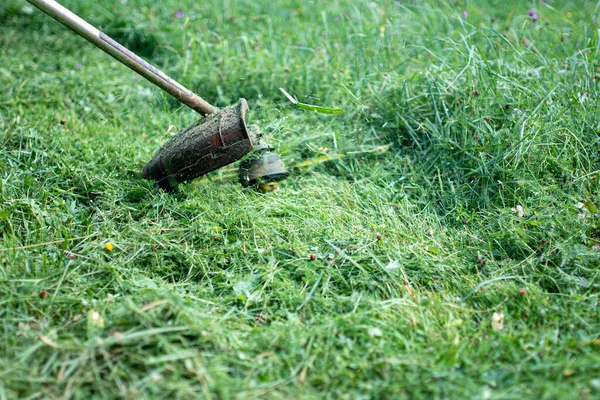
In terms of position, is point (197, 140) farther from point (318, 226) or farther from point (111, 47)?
point (318, 226)

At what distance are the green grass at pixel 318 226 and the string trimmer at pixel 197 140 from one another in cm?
13

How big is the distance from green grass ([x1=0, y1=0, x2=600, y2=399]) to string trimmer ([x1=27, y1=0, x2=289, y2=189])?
133 mm

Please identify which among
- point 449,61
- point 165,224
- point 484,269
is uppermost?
point 449,61

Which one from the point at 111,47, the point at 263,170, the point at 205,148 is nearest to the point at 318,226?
the point at 263,170

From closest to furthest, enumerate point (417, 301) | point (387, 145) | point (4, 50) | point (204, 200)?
point (417, 301) → point (204, 200) → point (387, 145) → point (4, 50)

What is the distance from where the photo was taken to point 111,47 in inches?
106

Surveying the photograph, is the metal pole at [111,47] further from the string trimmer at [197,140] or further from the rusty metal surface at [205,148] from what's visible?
the rusty metal surface at [205,148]

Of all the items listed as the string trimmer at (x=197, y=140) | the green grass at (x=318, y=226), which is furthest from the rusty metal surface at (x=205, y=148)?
the green grass at (x=318, y=226)

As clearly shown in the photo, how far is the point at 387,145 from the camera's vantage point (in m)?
3.27

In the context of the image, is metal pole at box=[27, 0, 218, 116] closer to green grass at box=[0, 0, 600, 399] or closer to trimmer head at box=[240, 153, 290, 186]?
trimmer head at box=[240, 153, 290, 186]

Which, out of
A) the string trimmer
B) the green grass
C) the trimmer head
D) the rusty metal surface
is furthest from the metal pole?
the green grass

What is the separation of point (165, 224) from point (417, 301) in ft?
4.35

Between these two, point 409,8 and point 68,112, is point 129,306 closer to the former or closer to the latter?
point 68,112

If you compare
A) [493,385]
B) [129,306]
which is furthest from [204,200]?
[493,385]
